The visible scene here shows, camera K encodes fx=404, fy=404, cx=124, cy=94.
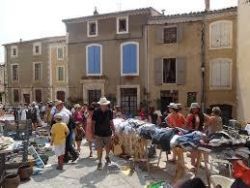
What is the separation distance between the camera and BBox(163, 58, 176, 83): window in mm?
25705

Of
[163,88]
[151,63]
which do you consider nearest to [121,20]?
[151,63]

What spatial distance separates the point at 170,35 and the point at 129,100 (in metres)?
5.33

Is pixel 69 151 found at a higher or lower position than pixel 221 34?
lower

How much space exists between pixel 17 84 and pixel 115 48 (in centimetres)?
1510

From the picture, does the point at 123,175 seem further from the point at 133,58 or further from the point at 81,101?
the point at 81,101

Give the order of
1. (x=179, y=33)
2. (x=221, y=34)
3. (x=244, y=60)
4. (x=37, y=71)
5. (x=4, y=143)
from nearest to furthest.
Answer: (x=4, y=143)
(x=244, y=60)
(x=221, y=34)
(x=179, y=33)
(x=37, y=71)

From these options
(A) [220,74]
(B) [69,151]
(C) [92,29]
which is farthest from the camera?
(C) [92,29]

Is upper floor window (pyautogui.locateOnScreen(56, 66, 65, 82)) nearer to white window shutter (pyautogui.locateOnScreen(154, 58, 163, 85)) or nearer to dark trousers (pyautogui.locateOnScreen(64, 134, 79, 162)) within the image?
white window shutter (pyautogui.locateOnScreen(154, 58, 163, 85))

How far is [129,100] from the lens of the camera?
27.7 metres

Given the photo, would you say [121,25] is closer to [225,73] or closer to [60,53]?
[225,73]

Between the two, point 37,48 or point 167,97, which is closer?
point 167,97

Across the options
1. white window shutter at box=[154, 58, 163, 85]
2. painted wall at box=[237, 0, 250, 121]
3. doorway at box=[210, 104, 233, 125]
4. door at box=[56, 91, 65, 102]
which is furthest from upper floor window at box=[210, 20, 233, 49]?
door at box=[56, 91, 65, 102]

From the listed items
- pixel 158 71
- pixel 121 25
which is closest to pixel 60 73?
pixel 121 25

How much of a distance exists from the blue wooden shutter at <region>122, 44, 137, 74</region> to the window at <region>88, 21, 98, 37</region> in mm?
2791
